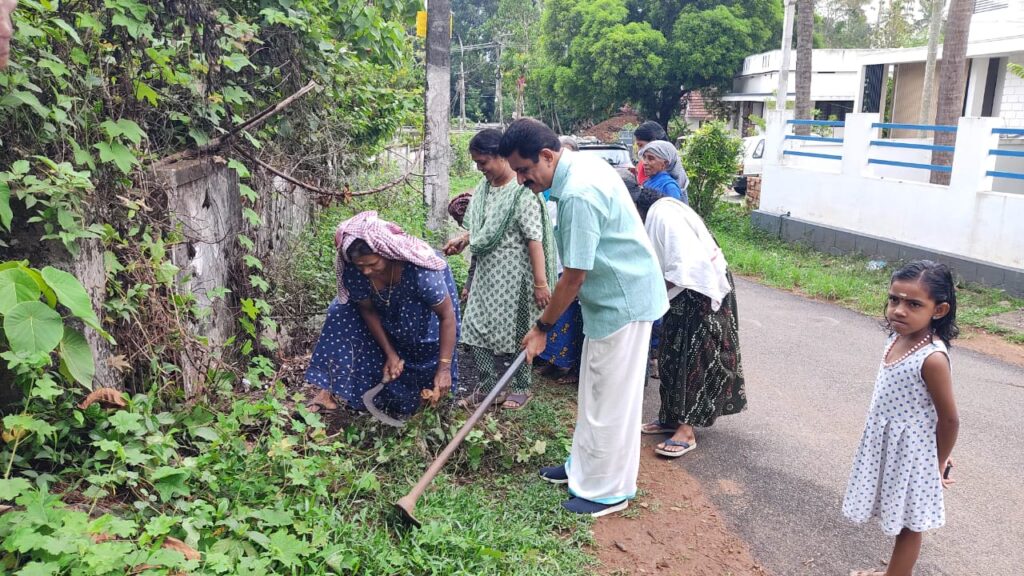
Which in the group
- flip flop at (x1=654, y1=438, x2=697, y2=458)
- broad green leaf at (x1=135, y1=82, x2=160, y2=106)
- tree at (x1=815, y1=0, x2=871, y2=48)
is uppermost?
tree at (x1=815, y1=0, x2=871, y2=48)

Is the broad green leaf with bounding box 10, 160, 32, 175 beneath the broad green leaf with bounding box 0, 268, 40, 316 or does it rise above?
above

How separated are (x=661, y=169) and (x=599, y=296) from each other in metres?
1.46

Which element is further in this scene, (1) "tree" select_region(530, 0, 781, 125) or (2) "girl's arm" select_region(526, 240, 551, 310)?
(1) "tree" select_region(530, 0, 781, 125)

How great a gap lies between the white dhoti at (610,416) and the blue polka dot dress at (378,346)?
851mm

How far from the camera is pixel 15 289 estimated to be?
7.76 ft

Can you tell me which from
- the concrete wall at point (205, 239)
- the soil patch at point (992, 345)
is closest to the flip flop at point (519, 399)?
the concrete wall at point (205, 239)

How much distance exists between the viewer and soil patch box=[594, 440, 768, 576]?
3240 millimetres

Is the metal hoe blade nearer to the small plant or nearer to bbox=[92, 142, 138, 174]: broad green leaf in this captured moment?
bbox=[92, 142, 138, 174]: broad green leaf

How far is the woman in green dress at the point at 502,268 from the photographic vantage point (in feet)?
14.7

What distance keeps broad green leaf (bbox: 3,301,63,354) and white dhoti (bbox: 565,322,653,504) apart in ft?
6.79

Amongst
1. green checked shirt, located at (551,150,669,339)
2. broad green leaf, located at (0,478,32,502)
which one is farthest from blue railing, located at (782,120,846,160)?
broad green leaf, located at (0,478,32,502)

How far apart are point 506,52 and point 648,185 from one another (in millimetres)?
38321

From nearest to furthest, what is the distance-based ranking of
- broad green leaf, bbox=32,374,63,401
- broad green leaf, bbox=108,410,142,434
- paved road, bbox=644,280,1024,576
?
broad green leaf, bbox=32,374,63,401 < broad green leaf, bbox=108,410,142,434 < paved road, bbox=644,280,1024,576

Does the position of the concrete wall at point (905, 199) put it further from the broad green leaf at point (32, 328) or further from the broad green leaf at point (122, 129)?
the broad green leaf at point (32, 328)
